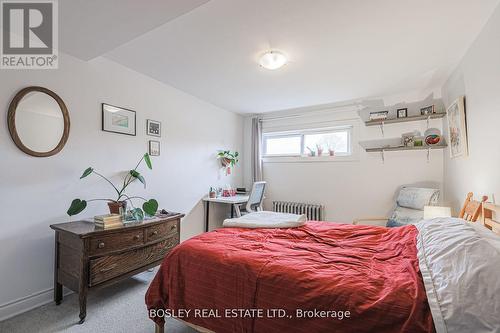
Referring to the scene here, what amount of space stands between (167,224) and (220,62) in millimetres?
1875

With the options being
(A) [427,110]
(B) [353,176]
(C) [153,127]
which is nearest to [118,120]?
(C) [153,127]

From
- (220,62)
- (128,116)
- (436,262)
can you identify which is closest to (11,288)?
(128,116)

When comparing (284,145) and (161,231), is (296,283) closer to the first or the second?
(161,231)

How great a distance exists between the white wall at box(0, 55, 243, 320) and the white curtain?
4.08ft

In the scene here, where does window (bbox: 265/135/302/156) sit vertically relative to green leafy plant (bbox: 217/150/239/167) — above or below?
above

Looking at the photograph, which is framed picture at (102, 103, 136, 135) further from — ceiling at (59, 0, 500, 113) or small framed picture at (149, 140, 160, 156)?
ceiling at (59, 0, 500, 113)

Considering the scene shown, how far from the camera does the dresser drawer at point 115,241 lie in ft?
6.44

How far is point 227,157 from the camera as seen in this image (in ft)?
14.1

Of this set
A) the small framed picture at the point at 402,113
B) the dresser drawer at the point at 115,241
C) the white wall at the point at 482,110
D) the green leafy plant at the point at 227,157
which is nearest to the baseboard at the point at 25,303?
the dresser drawer at the point at 115,241

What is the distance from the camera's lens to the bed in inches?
37.5

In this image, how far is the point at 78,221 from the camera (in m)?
2.27

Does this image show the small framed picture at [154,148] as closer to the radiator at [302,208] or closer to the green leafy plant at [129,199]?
the green leafy plant at [129,199]

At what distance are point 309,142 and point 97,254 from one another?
11.8 ft

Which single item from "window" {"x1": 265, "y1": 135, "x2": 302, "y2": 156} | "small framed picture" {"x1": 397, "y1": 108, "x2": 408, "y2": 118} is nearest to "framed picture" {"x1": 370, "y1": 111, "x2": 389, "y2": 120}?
"small framed picture" {"x1": 397, "y1": 108, "x2": 408, "y2": 118}
